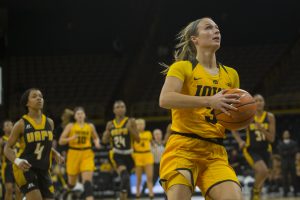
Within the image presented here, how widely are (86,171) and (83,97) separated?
1262 centimetres

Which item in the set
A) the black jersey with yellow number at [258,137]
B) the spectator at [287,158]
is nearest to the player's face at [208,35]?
the black jersey with yellow number at [258,137]

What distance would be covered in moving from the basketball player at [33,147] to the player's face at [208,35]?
11.0 ft

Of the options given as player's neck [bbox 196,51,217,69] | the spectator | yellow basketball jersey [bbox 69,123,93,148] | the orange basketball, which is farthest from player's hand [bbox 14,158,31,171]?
the spectator

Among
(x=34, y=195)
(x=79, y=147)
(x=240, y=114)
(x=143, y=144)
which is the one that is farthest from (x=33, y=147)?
(x=143, y=144)

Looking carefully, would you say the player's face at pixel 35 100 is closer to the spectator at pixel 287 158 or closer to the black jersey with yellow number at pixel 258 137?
the black jersey with yellow number at pixel 258 137

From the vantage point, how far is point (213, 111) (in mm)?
5215

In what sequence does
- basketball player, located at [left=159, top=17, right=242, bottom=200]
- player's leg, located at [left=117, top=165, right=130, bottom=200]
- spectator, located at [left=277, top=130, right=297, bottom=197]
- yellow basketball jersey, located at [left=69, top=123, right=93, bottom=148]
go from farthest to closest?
spectator, located at [left=277, top=130, right=297, bottom=197] < yellow basketball jersey, located at [left=69, top=123, right=93, bottom=148] < player's leg, located at [left=117, top=165, right=130, bottom=200] < basketball player, located at [left=159, top=17, right=242, bottom=200]

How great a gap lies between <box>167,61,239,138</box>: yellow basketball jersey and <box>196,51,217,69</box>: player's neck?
11cm

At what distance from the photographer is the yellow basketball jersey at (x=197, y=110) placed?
5215 mm

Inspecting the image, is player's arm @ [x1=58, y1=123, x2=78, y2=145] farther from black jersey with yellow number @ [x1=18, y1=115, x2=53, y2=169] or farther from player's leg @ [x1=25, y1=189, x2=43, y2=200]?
player's leg @ [x1=25, y1=189, x2=43, y2=200]

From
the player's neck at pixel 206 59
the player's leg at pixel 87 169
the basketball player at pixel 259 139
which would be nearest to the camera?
the player's neck at pixel 206 59

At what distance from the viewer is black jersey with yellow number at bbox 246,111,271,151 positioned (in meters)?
11.5

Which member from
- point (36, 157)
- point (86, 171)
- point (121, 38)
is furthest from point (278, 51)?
point (36, 157)

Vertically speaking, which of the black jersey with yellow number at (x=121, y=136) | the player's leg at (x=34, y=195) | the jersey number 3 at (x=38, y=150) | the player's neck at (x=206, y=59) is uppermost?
the player's neck at (x=206, y=59)
